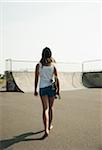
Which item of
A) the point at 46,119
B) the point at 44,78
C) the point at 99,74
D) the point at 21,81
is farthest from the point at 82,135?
the point at 99,74

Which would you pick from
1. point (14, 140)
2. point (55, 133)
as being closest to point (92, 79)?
point (55, 133)

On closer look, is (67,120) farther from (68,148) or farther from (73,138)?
(68,148)

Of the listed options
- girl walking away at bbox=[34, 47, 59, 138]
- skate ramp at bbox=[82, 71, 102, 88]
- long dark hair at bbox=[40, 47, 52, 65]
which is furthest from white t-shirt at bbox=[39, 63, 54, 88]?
skate ramp at bbox=[82, 71, 102, 88]

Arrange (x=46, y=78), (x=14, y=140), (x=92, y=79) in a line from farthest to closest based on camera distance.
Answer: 1. (x=92, y=79)
2. (x=46, y=78)
3. (x=14, y=140)

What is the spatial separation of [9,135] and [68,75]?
2449 centimetres

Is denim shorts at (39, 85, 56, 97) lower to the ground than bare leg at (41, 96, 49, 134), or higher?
higher

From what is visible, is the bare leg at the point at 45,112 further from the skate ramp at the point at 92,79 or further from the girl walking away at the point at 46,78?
the skate ramp at the point at 92,79

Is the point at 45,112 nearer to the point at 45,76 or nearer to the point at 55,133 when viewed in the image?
the point at 55,133

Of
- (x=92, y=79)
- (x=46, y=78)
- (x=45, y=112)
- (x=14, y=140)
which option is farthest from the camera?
(x=92, y=79)

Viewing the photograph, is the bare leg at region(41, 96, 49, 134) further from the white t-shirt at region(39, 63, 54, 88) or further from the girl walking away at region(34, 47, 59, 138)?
the white t-shirt at region(39, 63, 54, 88)

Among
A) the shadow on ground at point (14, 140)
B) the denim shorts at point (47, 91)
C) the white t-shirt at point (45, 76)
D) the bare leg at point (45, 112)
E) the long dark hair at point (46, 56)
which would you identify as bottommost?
the shadow on ground at point (14, 140)

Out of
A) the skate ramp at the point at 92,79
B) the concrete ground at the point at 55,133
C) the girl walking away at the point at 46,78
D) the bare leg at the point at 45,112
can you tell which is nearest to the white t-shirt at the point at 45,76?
the girl walking away at the point at 46,78

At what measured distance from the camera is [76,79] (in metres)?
32.5


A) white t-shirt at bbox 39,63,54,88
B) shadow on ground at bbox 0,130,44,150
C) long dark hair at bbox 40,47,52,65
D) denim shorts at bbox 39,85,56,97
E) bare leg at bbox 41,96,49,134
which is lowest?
shadow on ground at bbox 0,130,44,150
